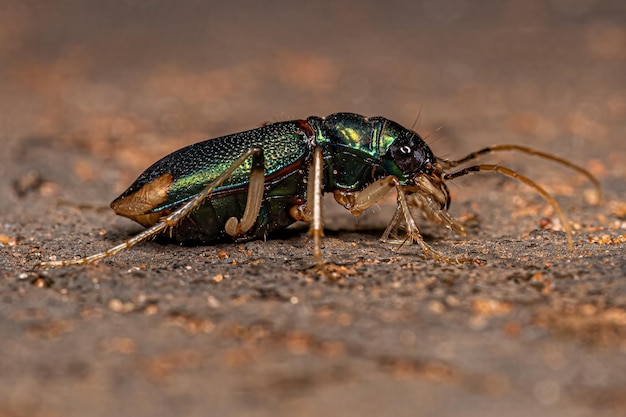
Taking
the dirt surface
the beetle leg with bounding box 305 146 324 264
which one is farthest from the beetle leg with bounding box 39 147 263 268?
the beetle leg with bounding box 305 146 324 264

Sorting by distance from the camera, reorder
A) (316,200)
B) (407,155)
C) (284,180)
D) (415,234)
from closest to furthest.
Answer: (316,200) → (415,234) → (284,180) → (407,155)

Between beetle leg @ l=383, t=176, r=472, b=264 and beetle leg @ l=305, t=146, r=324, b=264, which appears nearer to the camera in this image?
beetle leg @ l=305, t=146, r=324, b=264

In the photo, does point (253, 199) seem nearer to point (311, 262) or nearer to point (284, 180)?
point (284, 180)

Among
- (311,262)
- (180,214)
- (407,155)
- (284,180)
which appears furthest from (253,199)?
(407,155)

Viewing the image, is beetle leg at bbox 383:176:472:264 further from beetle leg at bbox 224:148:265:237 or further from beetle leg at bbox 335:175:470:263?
beetle leg at bbox 224:148:265:237

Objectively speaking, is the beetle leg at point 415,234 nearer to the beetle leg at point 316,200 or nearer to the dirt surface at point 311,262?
the dirt surface at point 311,262

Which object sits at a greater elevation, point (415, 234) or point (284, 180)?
point (284, 180)

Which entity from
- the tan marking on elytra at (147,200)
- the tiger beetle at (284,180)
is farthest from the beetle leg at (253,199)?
the tan marking on elytra at (147,200)
